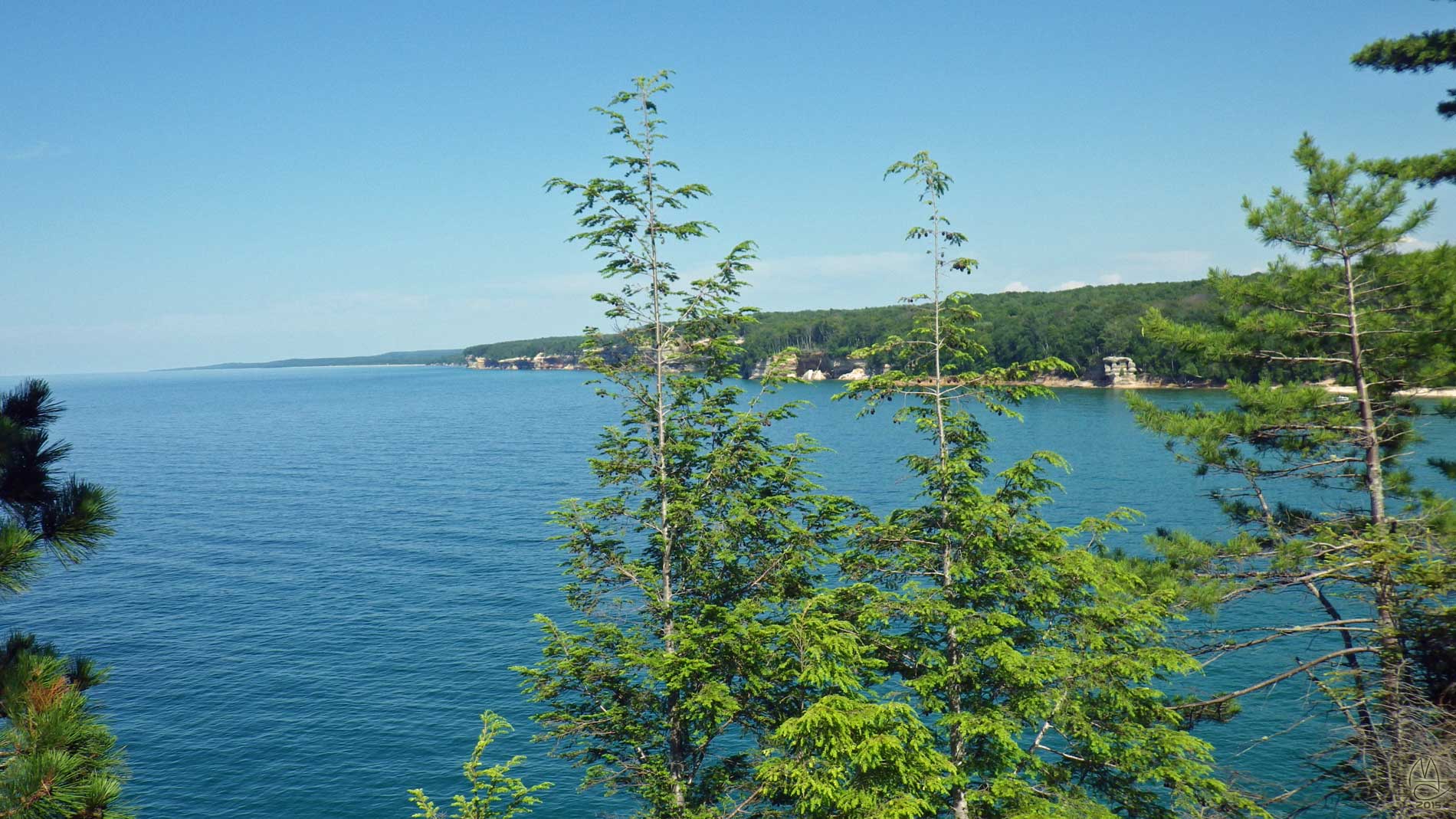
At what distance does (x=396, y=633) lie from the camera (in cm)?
3341

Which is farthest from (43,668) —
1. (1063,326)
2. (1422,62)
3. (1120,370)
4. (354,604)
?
(1063,326)

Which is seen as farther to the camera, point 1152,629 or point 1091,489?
point 1091,489

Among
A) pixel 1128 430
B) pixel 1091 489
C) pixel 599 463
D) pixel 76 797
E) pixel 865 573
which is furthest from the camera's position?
pixel 1128 430

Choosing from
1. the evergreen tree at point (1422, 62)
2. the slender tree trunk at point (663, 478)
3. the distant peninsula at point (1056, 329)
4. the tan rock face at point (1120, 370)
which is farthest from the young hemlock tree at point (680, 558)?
the tan rock face at point (1120, 370)

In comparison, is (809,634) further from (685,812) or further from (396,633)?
(396,633)

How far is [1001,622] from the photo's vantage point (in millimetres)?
12633

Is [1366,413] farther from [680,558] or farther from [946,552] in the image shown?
[680,558]

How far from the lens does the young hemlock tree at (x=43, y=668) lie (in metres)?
5.31

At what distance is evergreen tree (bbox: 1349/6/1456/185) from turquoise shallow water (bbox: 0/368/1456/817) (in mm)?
15746

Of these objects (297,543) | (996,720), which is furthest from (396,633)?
(996,720)

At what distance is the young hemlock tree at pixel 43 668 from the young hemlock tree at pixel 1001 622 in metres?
9.92

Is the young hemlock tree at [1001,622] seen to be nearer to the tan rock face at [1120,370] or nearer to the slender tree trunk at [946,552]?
the slender tree trunk at [946,552]

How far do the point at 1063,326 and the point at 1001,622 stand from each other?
125245 mm

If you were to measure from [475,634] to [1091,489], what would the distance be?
38278mm
